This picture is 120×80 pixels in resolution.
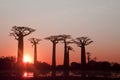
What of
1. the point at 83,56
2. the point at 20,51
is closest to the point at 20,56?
the point at 20,51

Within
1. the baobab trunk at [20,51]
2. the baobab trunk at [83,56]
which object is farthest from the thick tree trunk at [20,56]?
the baobab trunk at [83,56]

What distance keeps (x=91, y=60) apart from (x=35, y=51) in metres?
31.8

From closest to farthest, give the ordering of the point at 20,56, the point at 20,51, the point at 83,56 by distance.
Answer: the point at 20,56
the point at 20,51
the point at 83,56

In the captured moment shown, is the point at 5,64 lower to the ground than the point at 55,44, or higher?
lower

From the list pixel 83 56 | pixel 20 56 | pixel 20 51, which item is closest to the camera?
pixel 20 56

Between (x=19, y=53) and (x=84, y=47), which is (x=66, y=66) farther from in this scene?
(x=19, y=53)

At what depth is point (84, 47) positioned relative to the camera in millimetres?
67562

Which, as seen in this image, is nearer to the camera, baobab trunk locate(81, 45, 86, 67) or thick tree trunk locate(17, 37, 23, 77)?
thick tree trunk locate(17, 37, 23, 77)

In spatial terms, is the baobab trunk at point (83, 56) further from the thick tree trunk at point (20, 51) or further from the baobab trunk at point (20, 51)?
the thick tree trunk at point (20, 51)

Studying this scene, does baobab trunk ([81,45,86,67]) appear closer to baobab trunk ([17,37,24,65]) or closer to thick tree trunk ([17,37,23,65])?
baobab trunk ([17,37,24,65])

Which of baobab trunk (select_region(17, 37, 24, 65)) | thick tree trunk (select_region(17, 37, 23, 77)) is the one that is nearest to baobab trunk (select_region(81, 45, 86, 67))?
baobab trunk (select_region(17, 37, 24, 65))

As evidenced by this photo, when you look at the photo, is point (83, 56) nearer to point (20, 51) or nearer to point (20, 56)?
point (20, 51)

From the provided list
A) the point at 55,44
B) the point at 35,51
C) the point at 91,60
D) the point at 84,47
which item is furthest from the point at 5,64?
the point at 91,60

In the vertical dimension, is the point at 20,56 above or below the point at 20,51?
below
